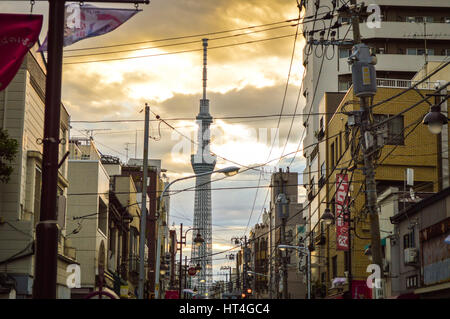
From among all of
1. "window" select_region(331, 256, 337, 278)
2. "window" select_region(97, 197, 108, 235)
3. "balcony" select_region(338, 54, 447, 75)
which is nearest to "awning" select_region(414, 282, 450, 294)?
"window" select_region(97, 197, 108, 235)

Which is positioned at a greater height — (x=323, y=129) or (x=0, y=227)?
(x=323, y=129)

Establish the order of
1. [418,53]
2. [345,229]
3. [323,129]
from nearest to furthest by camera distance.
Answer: [345,229] < [323,129] < [418,53]

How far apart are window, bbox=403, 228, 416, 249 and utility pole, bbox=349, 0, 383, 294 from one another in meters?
11.6

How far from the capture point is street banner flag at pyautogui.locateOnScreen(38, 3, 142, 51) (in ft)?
35.4

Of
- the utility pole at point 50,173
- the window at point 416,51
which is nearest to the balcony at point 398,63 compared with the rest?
the window at point 416,51

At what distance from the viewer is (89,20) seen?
10.9 metres

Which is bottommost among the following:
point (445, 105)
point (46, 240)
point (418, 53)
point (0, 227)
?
point (46, 240)

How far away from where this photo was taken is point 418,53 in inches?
3302

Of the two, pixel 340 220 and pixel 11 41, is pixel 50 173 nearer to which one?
pixel 11 41

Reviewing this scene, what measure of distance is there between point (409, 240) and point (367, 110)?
14.7m
